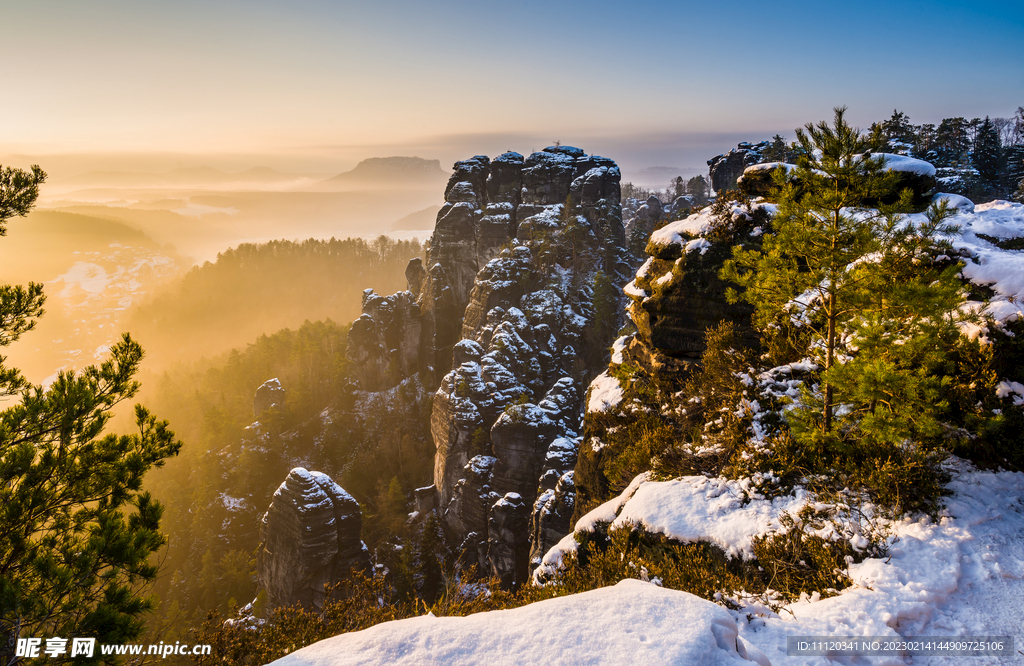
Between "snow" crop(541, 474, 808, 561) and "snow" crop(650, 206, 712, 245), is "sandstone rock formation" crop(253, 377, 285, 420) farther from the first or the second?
"snow" crop(650, 206, 712, 245)

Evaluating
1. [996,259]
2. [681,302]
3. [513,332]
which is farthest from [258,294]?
[996,259]

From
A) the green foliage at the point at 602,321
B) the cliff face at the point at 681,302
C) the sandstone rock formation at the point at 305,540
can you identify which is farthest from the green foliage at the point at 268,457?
the cliff face at the point at 681,302

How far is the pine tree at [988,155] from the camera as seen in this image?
53781 millimetres

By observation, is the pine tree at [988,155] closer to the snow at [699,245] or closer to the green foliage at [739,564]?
the snow at [699,245]

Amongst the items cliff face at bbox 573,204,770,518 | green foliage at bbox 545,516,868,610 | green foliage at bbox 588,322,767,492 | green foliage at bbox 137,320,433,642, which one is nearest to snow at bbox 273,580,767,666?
green foliage at bbox 545,516,868,610

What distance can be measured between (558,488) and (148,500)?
18.8 metres

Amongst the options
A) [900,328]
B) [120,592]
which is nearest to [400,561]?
[120,592]

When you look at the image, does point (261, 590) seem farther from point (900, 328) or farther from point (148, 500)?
point (900, 328)

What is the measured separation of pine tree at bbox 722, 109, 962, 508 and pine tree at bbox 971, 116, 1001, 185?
71.8 m

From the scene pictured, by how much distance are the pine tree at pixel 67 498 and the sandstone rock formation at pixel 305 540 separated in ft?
64.3

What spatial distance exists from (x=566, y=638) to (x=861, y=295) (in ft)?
28.9

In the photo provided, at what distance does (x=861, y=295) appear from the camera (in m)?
8.59

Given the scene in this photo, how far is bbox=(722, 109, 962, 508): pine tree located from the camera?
25.3 ft

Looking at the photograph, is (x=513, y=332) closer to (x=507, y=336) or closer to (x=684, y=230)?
(x=507, y=336)
